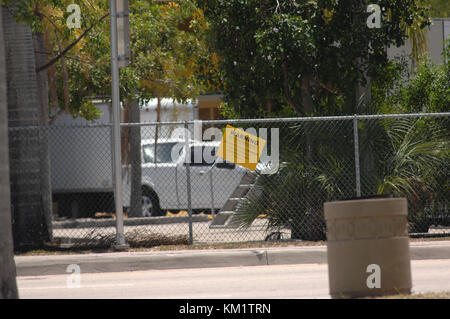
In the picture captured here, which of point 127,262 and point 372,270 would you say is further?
point 127,262

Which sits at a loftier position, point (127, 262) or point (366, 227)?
point (366, 227)

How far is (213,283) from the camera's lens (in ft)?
31.0

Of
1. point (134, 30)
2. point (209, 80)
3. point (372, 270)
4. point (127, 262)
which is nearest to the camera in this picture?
point (372, 270)

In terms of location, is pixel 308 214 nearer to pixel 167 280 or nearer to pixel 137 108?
pixel 167 280

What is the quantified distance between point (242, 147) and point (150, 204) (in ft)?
22.4

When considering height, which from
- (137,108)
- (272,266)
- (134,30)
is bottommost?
→ (272,266)

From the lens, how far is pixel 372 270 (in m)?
A: 7.19

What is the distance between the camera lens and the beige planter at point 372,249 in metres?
7.17

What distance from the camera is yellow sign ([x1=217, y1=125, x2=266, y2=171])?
13.1 meters

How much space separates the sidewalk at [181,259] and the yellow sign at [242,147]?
2173 mm

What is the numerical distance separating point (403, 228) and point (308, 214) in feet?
18.4

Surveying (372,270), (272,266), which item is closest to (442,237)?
(272,266)
